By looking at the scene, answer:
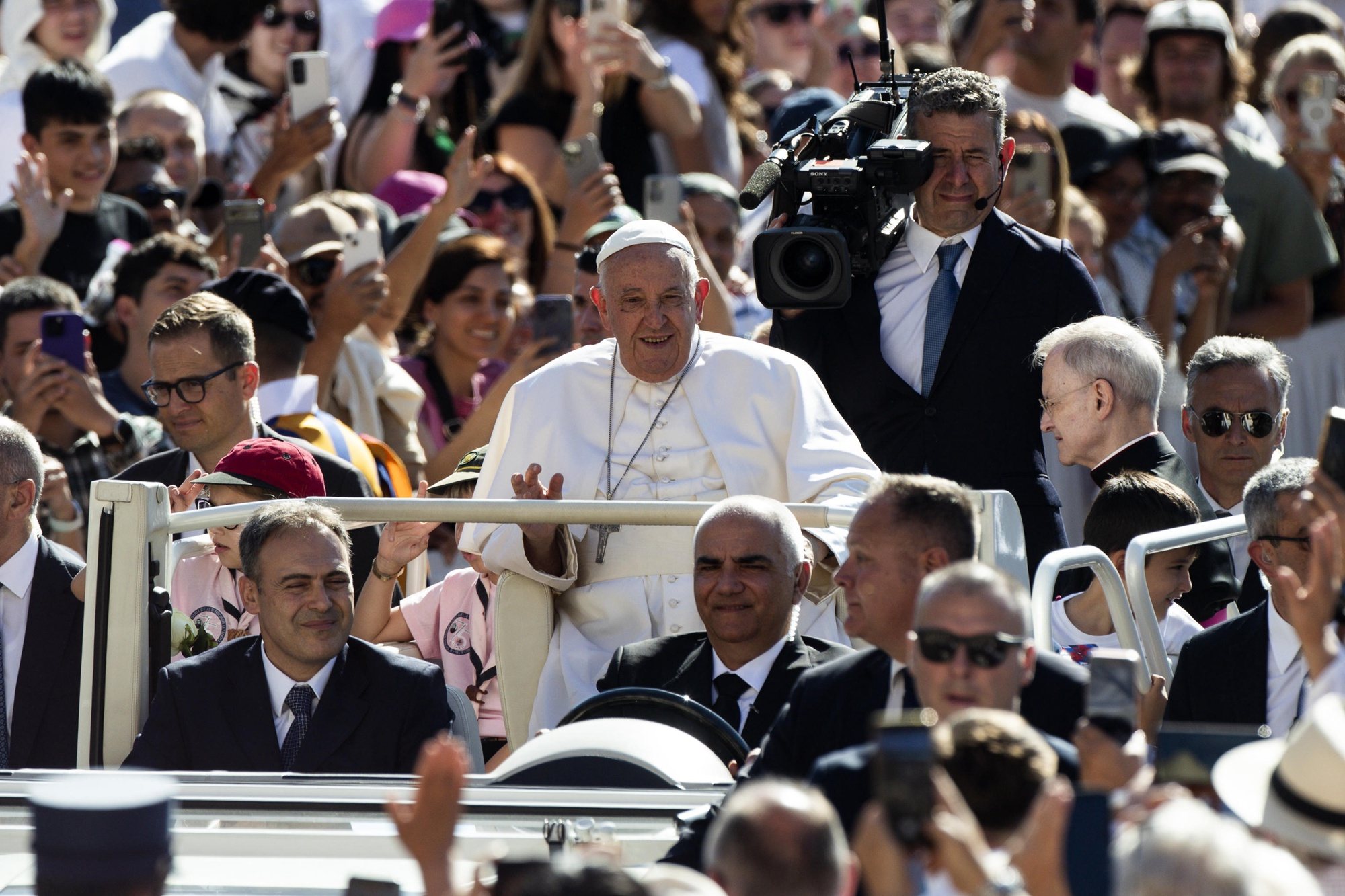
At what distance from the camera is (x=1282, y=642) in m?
4.73

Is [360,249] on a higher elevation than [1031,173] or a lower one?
lower

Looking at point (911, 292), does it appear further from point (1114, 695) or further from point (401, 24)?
point (401, 24)

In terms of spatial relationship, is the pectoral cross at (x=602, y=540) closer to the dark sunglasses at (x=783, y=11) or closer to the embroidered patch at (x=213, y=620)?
the embroidered patch at (x=213, y=620)

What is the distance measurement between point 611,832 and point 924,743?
115cm

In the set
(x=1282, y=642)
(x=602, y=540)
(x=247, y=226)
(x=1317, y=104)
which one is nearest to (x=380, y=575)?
(x=602, y=540)

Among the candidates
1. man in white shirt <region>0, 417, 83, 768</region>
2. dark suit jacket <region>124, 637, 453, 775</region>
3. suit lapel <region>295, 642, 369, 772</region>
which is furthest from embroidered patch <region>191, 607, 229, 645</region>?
suit lapel <region>295, 642, 369, 772</region>

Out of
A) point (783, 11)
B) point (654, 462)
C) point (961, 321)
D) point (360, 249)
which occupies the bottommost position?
point (654, 462)

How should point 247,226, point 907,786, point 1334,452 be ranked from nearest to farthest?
1. point 907,786
2. point 1334,452
3. point 247,226

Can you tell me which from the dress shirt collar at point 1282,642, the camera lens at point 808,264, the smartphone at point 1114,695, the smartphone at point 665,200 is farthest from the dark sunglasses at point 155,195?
the smartphone at point 1114,695

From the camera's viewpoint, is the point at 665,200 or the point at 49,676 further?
the point at 665,200

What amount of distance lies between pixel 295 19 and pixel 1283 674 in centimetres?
597

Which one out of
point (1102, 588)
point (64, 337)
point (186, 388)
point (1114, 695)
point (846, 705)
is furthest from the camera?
point (64, 337)

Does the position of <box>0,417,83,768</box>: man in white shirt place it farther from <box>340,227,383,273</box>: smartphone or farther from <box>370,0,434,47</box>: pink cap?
<box>370,0,434,47</box>: pink cap

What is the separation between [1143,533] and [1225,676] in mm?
862
